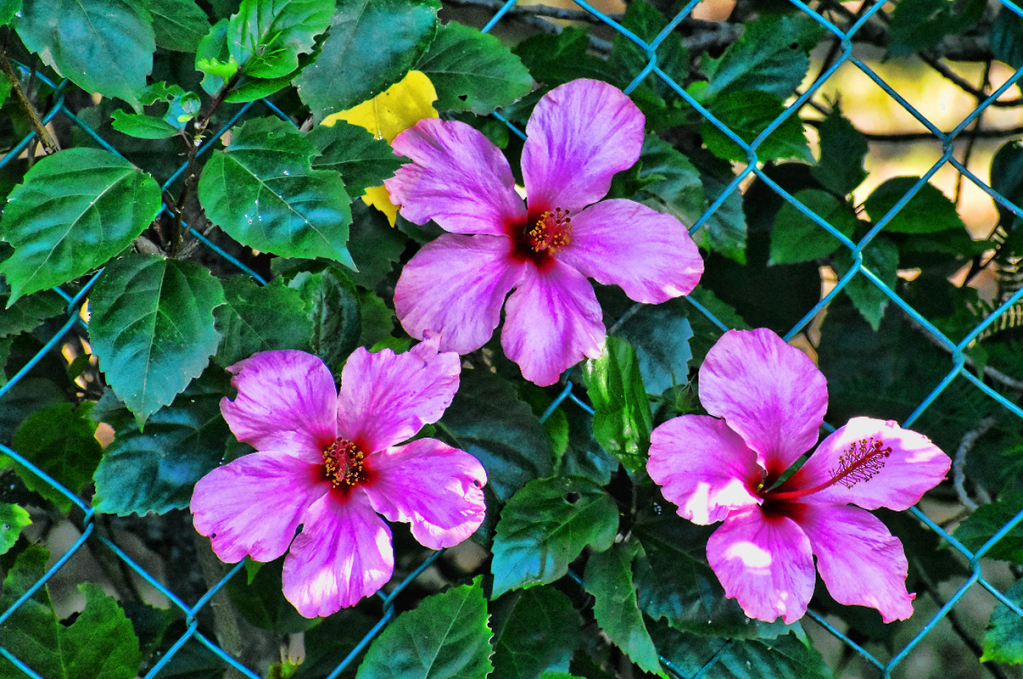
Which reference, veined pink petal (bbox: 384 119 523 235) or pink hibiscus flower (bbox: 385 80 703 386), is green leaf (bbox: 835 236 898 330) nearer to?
pink hibiscus flower (bbox: 385 80 703 386)

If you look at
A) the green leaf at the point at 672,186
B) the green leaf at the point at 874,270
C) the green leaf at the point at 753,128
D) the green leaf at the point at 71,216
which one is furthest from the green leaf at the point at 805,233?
the green leaf at the point at 71,216

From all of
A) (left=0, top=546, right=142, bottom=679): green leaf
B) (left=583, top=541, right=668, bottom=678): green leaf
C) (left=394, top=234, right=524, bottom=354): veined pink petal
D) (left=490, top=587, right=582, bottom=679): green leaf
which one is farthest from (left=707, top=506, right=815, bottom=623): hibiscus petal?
(left=0, top=546, right=142, bottom=679): green leaf

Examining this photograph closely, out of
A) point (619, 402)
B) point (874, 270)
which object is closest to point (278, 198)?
point (619, 402)

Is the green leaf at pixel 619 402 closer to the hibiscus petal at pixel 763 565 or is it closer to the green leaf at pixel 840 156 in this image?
the hibiscus petal at pixel 763 565

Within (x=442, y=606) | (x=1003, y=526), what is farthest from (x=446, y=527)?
(x=1003, y=526)

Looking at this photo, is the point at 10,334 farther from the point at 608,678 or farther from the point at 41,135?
the point at 608,678

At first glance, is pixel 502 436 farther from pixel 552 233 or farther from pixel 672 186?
pixel 672 186
